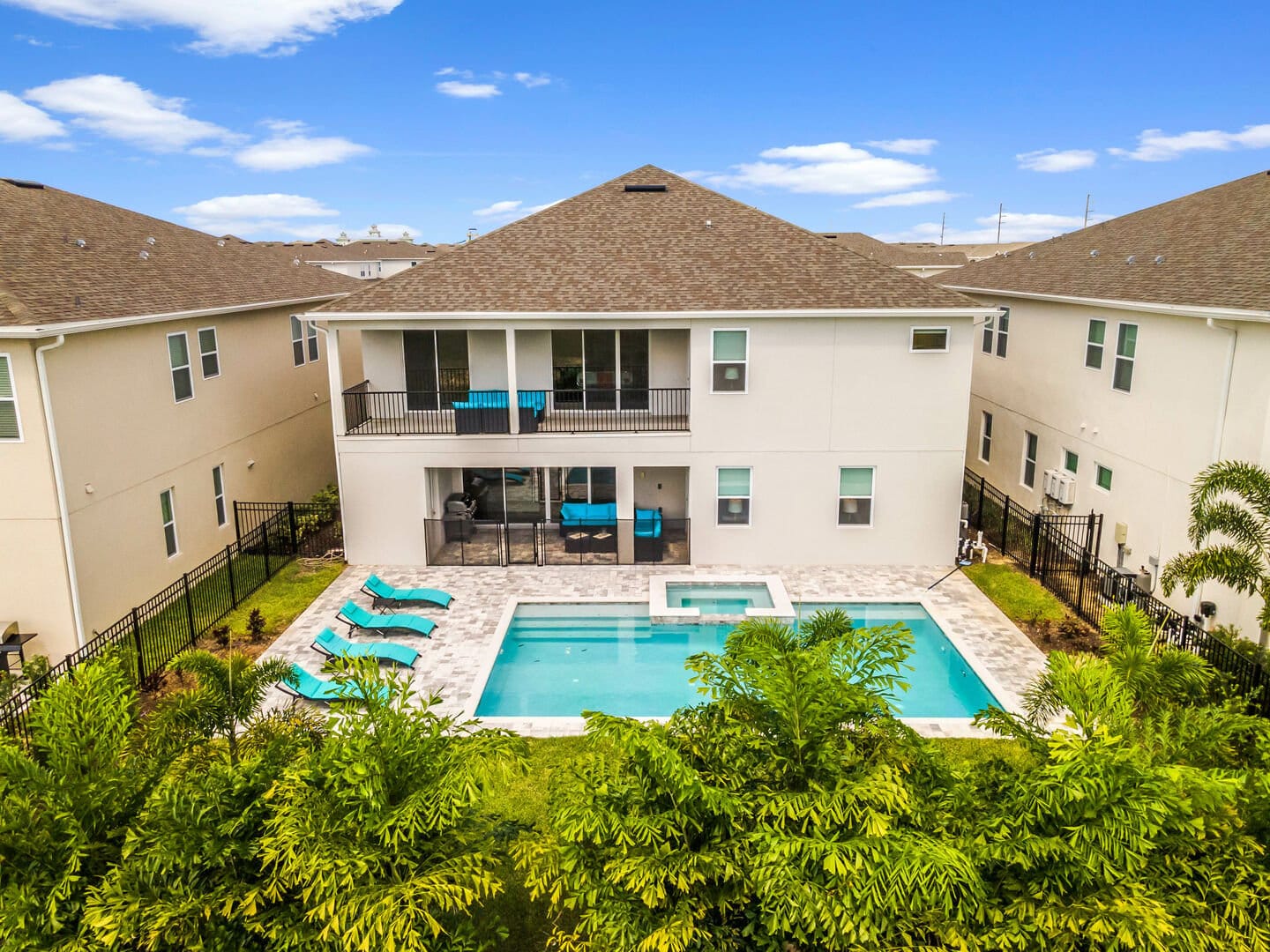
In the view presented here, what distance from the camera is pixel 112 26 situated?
76.1 feet

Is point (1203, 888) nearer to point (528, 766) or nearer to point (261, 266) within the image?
point (528, 766)

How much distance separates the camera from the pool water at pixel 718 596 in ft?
51.6

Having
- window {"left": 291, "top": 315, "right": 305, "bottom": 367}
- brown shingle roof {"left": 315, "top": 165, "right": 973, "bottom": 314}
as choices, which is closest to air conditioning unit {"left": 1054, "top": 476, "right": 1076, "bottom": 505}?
brown shingle roof {"left": 315, "top": 165, "right": 973, "bottom": 314}

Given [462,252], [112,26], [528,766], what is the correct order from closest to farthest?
[528,766], [462,252], [112,26]

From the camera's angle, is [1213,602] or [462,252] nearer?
[1213,602]

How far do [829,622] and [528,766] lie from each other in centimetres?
341

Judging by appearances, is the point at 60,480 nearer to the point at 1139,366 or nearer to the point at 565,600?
the point at 565,600

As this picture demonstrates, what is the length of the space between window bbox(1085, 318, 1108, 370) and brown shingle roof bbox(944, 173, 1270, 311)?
76cm

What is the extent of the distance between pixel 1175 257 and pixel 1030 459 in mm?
6158

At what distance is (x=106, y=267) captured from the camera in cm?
1588

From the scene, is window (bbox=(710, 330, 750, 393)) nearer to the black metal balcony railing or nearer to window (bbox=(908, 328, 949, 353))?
the black metal balcony railing

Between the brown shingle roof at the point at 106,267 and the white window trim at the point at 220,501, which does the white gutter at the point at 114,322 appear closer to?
the brown shingle roof at the point at 106,267

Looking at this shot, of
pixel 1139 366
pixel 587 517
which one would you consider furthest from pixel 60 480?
pixel 1139 366

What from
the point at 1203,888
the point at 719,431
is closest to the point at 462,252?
the point at 719,431
